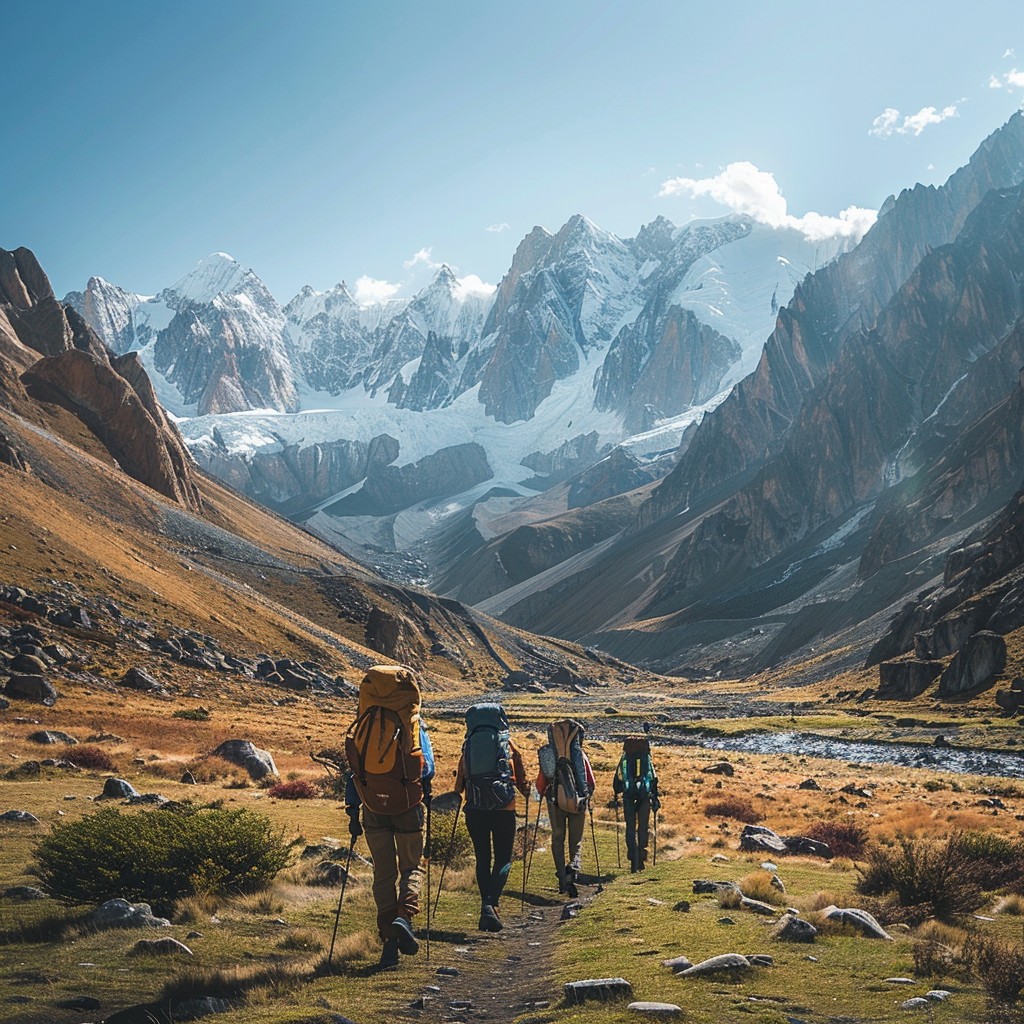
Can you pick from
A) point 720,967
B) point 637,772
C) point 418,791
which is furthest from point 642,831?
point 720,967

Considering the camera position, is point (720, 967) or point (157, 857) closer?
point (720, 967)

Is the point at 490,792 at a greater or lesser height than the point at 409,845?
greater

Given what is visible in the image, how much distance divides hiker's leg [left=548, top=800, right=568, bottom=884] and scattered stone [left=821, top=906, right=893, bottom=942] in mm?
5235

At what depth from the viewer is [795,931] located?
12.2 m

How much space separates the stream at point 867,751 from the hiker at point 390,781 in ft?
143

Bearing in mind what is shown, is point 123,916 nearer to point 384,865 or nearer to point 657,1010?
point 384,865

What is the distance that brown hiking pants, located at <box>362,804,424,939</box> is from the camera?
1196cm

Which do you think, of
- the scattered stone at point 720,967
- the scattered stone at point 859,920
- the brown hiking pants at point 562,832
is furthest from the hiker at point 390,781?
the scattered stone at point 859,920

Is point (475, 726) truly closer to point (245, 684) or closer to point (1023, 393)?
point (245, 684)

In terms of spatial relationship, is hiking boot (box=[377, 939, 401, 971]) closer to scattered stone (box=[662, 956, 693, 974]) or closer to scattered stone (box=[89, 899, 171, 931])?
scattered stone (box=[89, 899, 171, 931])

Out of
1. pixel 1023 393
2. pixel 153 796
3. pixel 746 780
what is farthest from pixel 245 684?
pixel 1023 393

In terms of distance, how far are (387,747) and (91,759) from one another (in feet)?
61.0

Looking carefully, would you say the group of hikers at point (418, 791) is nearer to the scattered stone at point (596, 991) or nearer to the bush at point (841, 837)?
the scattered stone at point (596, 991)

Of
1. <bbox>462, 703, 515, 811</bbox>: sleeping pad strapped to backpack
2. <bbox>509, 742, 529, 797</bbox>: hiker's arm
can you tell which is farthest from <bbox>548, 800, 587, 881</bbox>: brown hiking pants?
<bbox>462, 703, 515, 811</bbox>: sleeping pad strapped to backpack
